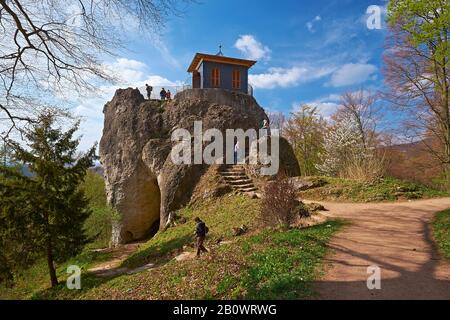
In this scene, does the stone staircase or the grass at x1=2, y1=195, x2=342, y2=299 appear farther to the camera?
the stone staircase

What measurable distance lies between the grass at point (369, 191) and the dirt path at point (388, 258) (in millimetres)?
2302

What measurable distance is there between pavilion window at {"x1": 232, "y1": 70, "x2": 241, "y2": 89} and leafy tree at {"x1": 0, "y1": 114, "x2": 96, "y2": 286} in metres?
16.7

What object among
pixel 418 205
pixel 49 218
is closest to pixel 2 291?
pixel 49 218

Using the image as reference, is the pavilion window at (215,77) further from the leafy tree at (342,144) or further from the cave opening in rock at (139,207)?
the leafy tree at (342,144)

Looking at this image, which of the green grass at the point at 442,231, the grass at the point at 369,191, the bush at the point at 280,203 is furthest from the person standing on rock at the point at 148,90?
the green grass at the point at 442,231

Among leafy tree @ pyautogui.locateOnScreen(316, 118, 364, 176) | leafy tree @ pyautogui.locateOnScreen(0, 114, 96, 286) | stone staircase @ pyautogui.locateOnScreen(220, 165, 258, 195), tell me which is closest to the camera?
leafy tree @ pyautogui.locateOnScreen(0, 114, 96, 286)

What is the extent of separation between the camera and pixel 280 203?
30.2 feet

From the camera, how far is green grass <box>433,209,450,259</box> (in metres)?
6.89

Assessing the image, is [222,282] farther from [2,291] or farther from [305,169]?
[305,169]

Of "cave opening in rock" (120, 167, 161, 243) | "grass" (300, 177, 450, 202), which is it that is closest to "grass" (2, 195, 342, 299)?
"grass" (300, 177, 450, 202)

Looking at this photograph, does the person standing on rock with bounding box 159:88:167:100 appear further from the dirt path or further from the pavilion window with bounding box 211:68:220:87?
the dirt path

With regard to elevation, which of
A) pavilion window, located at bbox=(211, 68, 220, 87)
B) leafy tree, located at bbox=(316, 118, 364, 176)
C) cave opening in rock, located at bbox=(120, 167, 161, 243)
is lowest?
cave opening in rock, located at bbox=(120, 167, 161, 243)
